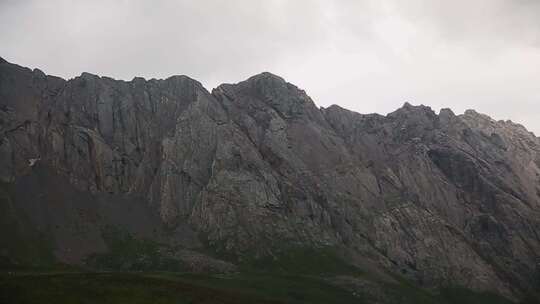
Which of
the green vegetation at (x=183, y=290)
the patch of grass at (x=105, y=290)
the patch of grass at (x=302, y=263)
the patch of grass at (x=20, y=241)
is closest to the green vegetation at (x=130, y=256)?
the patch of grass at (x=20, y=241)

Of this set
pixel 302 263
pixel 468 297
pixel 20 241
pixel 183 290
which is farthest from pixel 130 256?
pixel 468 297

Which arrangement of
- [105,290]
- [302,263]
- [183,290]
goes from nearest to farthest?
[105,290] → [183,290] → [302,263]

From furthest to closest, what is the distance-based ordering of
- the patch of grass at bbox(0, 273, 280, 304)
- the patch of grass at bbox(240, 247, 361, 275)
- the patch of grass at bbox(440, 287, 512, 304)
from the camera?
1. the patch of grass at bbox(440, 287, 512, 304)
2. the patch of grass at bbox(240, 247, 361, 275)
3. the patch of grass at bbox(0, 273, 280, 304)

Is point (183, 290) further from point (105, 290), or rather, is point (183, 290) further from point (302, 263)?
point (302, 263)

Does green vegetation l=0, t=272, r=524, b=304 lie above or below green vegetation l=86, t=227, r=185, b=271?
below

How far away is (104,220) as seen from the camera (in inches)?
7067

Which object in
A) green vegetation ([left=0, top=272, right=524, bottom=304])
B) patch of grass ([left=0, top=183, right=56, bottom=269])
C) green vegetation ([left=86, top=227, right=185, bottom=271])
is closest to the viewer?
green vegetation ([left=0, top=272, right=524, bottom=304])

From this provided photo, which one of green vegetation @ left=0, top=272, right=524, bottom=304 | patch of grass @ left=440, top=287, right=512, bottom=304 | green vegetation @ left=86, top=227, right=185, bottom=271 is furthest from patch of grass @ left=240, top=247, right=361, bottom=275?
patch of grass @ left=440, top=287, right=512, bottom=304

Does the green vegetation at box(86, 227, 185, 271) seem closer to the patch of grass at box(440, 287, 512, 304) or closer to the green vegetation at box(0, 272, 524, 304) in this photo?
the green vegetation at box(0, 272, 524, 304)

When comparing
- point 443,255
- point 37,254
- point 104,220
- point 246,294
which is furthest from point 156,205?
point 443,255

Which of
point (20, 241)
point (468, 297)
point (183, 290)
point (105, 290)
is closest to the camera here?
point (105, 290)

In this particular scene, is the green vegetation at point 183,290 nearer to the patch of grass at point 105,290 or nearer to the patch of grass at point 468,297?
the patch of grass at point 105,290

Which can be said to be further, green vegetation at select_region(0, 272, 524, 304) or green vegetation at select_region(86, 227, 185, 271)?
green vegetation at select_region(86, 227, 185, 271)

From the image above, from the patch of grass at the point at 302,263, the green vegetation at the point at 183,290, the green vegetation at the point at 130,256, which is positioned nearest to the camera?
the green vegetation at the point at 183,290
